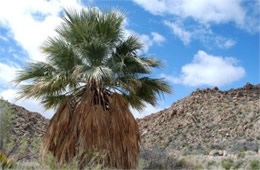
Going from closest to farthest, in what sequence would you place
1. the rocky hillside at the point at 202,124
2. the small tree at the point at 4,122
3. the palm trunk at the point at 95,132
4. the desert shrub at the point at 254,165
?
the palm trunk at the point at 95,132 → the desert shrub at the point at 254,165 → the small tree at the point at 4,122 → the rocky hillside at the point at 202,124

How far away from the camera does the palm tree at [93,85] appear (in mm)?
12469

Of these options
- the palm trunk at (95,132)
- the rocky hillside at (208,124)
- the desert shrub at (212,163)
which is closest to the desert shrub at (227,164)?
the desert shrub at (212,163)

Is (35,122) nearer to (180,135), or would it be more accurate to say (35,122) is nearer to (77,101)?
(180,135)

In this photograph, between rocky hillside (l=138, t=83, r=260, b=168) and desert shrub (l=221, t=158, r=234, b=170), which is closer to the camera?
desert shrub (l=221, t=158, r=234, b=170)

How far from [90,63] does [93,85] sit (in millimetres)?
728

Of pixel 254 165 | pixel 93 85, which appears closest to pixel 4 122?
pixel 93 85

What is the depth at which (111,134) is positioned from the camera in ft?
41.7

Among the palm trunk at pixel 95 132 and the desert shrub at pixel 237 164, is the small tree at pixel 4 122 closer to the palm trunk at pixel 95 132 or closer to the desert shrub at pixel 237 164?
the palm trunk at pixel 95 132

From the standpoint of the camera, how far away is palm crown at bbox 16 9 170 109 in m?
13.0

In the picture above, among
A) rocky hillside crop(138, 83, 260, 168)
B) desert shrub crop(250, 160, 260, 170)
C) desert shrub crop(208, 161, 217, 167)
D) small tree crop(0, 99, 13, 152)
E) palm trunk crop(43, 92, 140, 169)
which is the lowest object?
desert shrub crop(250, 160, 260, 170)

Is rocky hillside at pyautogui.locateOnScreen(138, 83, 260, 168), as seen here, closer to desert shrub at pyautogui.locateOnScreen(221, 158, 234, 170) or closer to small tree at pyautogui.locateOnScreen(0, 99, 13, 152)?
desert shrub at pyautogui.locateOnScreen(221, 158, 234, 170)

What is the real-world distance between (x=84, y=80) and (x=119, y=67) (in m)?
1.28

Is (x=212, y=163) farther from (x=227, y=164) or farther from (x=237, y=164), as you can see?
(x=237, y=164)

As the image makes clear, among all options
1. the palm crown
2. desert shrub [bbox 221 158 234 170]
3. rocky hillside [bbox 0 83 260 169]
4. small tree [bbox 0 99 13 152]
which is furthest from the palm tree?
rocky hillside [bbox 0 83 260 169]
